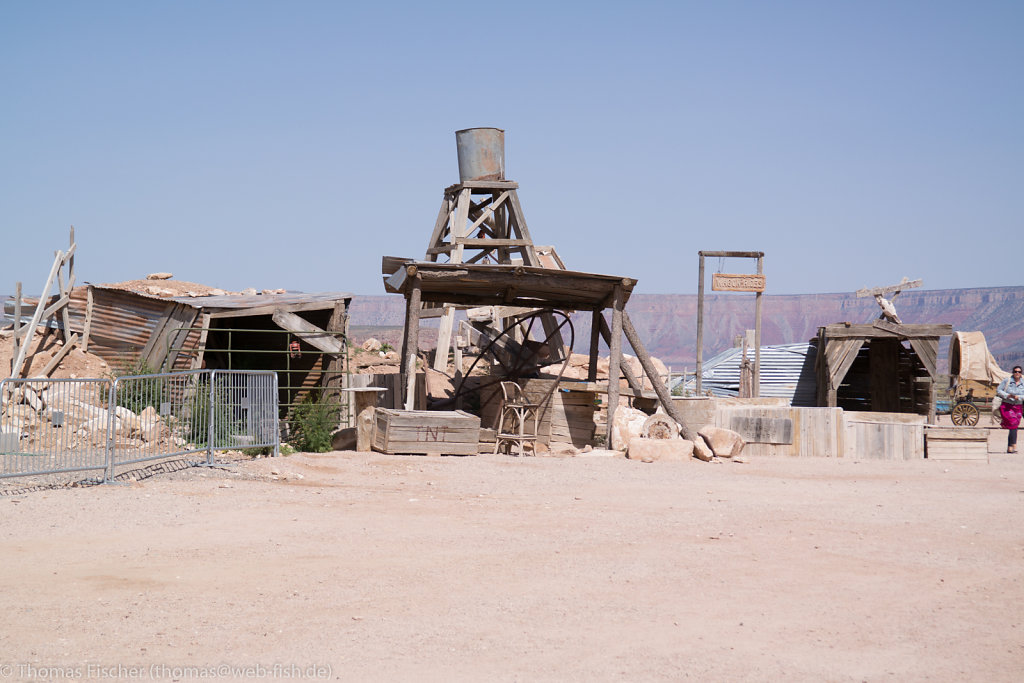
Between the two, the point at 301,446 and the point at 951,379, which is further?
the point at 951,379

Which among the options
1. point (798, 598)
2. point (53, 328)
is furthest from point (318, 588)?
point (53, 328)

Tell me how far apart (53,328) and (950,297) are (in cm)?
10497

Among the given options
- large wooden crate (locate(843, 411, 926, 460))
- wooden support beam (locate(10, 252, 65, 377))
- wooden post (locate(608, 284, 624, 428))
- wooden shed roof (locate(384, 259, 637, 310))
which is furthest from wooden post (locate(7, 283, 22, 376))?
large wooden crate (locate(843, 411, 926, 460))

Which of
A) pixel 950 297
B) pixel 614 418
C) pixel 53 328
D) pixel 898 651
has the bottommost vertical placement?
pixel 898 651

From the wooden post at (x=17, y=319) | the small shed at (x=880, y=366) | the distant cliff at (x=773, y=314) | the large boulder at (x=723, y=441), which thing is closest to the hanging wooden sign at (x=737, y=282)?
the small shed at (x=880, y=366)

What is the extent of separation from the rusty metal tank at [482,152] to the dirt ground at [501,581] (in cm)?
879

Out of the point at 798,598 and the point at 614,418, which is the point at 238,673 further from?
the point at 614,418

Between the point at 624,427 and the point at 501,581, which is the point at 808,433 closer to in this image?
the point at 624,427

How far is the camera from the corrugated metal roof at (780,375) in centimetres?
→ 2831

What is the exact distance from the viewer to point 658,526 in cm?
938

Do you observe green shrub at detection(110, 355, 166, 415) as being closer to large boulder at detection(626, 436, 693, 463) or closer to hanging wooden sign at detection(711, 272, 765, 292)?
large boulder at detection(626, 436, 693, 463)

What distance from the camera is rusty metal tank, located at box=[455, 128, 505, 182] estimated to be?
19016 millimetres

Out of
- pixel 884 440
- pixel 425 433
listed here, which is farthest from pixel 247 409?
pixel 884 440

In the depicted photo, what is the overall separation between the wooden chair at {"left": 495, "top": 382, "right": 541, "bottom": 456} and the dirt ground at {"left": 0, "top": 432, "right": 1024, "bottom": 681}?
188 inches
